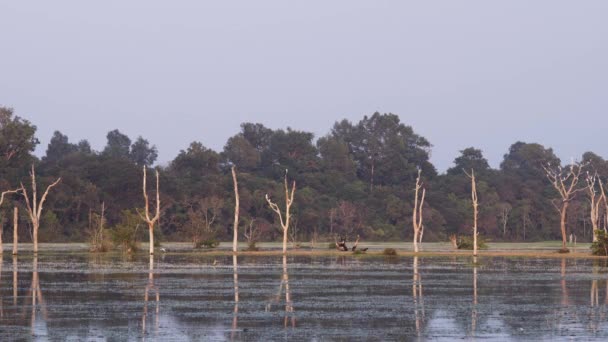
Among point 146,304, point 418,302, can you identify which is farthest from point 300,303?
point 146,304

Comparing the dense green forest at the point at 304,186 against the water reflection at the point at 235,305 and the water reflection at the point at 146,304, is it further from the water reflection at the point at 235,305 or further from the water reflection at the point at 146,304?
the water reflection at the point at 146,304

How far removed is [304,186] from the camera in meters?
135

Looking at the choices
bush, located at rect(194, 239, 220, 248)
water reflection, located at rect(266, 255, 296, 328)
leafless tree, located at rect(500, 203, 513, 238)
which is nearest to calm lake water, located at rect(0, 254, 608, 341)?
water reflection, located at rect(266, 255, 296, 328)

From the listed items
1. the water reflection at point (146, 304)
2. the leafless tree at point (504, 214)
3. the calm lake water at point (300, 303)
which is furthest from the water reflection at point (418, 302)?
the leafless tree at point (504, 214)

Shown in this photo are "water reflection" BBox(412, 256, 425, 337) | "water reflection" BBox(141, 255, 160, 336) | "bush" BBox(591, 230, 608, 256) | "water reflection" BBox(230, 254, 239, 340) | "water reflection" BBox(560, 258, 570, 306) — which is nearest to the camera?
"water reflection" BBox(230, 254, 239, 340)

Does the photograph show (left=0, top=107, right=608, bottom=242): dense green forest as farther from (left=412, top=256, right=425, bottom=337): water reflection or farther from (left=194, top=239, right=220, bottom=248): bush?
(left=412, top=256, right=425, bottom=337): water reflection

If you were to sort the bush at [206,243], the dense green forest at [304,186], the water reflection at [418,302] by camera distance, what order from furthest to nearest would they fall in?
the dense green forest at [304,186]
the bush at [206,243]
the water reflection at [418,302]

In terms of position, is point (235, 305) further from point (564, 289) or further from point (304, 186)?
point (304, 186)

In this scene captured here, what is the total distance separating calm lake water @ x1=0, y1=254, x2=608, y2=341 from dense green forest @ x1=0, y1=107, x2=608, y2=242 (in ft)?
108

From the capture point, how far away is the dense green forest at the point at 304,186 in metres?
108

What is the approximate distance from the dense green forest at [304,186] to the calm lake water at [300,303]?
33017mm

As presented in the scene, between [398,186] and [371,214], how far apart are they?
15863 millimetres

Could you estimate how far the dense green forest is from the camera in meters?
108

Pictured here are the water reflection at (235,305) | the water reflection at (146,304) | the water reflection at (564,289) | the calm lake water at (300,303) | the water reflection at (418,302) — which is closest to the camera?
the calm lake water at (300,303)
